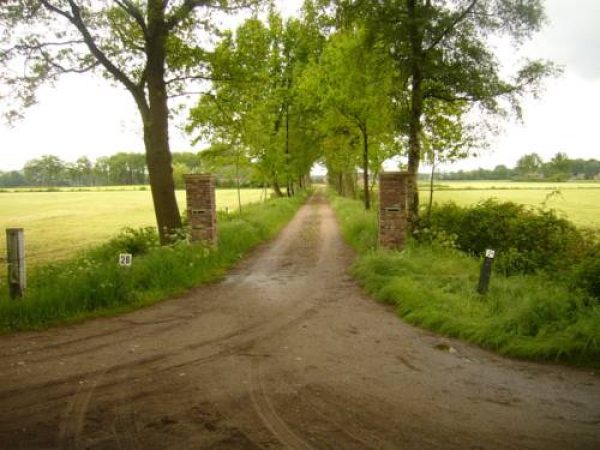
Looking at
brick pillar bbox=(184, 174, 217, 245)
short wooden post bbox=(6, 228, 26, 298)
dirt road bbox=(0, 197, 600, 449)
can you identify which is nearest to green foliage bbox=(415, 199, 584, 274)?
dirt road bbox=(0, 197, 600, 449)

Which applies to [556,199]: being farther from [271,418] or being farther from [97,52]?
[271,418]

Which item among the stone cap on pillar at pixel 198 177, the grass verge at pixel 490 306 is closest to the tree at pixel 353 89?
the stone cap on pillar at pixel 198 177

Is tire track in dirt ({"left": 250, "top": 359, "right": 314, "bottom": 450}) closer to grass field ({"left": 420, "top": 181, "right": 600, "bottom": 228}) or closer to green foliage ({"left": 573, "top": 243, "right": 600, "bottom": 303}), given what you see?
green foliage ({"left": 573, "top": 243, "right": 600, "bottom": 303})

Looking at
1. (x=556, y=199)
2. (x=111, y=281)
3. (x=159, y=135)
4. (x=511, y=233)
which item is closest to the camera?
(x=111, y=281)

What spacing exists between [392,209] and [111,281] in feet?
23.4

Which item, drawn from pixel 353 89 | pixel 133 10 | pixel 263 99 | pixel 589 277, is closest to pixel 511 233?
pixel 589 277

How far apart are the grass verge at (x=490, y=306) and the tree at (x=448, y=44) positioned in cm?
440

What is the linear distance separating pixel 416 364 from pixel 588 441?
219 centimetres

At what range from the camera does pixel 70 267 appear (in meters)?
10.2

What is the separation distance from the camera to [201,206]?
41.3 feet

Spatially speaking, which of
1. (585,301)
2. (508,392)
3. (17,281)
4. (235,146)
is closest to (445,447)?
(508,392)

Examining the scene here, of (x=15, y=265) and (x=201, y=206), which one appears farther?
(x=201, y=206)

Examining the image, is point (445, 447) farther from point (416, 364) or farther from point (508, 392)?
point (416, 364)

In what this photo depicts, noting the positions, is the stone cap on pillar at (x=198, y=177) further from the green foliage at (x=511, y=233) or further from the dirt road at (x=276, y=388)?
the green foliage at (x=511, y=233)
